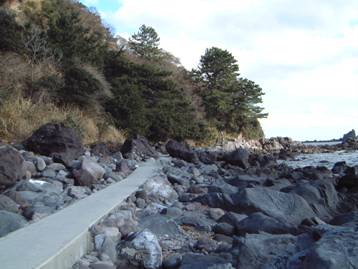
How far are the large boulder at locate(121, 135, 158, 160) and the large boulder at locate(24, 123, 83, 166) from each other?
4298 mm

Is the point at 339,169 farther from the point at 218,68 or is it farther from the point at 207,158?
the point at 218,68

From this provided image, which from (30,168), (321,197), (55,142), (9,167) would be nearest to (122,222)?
(9,167)

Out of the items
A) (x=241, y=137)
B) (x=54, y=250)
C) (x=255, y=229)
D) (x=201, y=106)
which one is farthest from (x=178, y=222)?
(x=241, y=137)

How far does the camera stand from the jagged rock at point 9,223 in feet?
16.7

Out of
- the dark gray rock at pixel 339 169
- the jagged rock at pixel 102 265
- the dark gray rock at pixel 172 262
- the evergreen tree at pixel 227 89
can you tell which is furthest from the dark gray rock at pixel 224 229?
the evergreen tree at pixel 227 89

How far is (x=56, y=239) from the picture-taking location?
4629 mm

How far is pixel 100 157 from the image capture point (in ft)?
43.8

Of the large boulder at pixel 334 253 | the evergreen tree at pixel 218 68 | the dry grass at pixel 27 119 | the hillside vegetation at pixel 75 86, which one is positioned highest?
the evergreen tree at pixel 218 68

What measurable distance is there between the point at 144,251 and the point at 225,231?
5.66 feet

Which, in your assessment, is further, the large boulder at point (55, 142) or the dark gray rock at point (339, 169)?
the dark gray rock at point (339, 169)

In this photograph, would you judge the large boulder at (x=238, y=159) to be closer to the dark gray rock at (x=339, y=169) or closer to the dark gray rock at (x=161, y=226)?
the dark gray rock at (x=339, y=169)

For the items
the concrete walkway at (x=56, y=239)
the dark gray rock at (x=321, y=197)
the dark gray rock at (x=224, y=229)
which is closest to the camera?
the concrete walkway at (x=56, y=239)

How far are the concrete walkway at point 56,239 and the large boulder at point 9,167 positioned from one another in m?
1.24

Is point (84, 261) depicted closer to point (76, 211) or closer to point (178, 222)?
point (76, 211)
